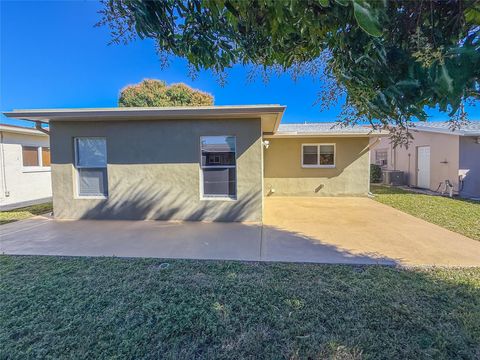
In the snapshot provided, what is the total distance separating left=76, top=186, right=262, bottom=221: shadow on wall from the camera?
24.6 ft

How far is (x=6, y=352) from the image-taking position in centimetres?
243

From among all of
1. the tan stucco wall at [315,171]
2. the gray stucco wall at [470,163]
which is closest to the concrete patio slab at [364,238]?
the tan stucco wall at [315,171]

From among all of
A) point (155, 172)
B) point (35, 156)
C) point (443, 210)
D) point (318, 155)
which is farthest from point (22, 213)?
point (443, 210)

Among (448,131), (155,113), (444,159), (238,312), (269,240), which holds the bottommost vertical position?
(238,312)

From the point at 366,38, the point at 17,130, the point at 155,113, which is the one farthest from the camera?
the point at 17,130

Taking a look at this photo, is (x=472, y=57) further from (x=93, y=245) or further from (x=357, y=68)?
(x=93, y=245)

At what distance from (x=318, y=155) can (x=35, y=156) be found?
535 inches

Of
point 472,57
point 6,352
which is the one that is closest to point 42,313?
point 6,352

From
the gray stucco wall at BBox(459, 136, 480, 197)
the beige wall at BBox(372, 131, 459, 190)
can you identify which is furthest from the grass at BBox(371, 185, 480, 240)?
the beige wall at BBox(372, 131, 459, 190)

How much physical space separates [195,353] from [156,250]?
9.83 feet

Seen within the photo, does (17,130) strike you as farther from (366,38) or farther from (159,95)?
(366,38)

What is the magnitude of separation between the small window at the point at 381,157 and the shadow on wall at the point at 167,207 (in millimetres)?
14114

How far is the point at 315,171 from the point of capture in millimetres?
12031

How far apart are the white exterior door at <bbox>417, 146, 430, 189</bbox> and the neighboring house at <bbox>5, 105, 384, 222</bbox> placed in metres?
10.6
